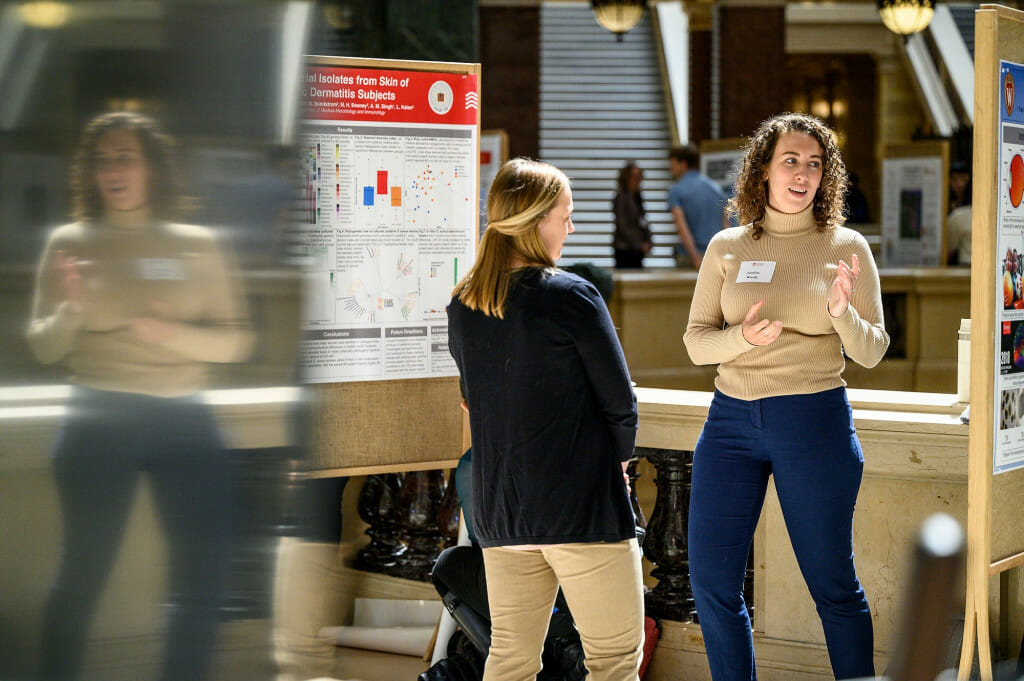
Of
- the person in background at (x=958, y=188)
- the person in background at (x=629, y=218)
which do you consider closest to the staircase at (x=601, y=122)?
the person in background at (x=629, y=218)

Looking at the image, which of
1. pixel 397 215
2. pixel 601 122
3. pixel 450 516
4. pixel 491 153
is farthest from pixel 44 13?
pixel 601 122

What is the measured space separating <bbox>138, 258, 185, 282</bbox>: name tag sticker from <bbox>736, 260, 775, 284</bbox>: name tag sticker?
242 cm

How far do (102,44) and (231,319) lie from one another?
148 mm

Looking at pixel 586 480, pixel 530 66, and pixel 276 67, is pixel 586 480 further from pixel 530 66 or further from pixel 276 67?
pixel 530 66

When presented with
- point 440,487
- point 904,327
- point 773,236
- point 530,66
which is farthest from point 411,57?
point 530,66

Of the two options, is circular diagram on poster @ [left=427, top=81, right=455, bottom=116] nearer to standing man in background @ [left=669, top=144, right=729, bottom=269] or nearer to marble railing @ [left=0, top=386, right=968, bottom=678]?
marble railing @ [left=0, top=386, right=968, bottom=678]

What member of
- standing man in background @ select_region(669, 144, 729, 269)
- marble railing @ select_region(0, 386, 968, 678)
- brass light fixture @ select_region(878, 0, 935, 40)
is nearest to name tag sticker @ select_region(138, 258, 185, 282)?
marble railing @ select_region(0, 386, 968, 678)

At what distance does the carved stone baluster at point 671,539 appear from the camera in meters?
3.90

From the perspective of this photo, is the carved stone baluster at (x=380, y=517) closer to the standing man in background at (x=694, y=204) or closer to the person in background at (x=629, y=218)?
the standing man in background at (x=694, y=204)

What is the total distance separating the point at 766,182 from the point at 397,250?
1.29 m

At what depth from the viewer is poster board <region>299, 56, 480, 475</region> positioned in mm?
3705

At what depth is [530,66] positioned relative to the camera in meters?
15.0

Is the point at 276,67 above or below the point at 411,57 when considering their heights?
below

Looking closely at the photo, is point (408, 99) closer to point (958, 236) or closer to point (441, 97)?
point (441, 97)
